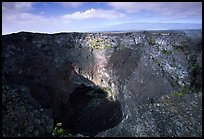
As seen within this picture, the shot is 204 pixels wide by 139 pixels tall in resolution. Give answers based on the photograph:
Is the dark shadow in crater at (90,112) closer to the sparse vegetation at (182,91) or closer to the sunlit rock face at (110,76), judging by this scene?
the sunlit rock face at (110,76)

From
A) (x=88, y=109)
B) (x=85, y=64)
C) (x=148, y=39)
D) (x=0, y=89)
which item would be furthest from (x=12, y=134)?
(x=148, y=39)

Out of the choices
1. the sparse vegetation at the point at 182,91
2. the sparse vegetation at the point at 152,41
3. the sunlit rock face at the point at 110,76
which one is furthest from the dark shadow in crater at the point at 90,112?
A: the sparse vegetation at the point at 152,41

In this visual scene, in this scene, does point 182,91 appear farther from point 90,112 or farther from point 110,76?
point 90,112

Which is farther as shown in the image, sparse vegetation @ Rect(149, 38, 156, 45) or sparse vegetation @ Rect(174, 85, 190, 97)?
sparse vegetation @ Rect(149, 38, 156, 45)

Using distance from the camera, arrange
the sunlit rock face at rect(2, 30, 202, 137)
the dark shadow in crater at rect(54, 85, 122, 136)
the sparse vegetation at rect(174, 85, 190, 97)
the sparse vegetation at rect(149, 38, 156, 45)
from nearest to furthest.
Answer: the sunlit rock face at rect(2, 30, 202, 137)
the sparse vegetation at rect(174, 85, 190, 97)
the dark shadow in crater at rect(54, 85, 122, 136)
the sparse vegetation at rect(149, 38, 156, 45)

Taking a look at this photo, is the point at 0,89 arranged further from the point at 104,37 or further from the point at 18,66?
the point at 104,37

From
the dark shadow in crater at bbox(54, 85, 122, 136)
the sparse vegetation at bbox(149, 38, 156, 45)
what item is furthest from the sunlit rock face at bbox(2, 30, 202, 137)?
the sparse vegetation at bbox(149, 38, 156, 45)

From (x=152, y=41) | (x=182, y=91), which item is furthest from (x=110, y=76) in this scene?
(x=182, y=91)

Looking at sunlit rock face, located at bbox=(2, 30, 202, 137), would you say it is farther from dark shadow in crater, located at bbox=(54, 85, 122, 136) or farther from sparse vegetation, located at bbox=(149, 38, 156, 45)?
sparse vegetation, located at bbox=(149, 38, 156, 45)
